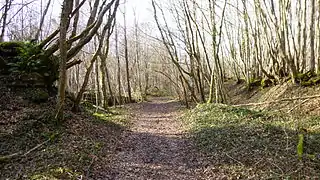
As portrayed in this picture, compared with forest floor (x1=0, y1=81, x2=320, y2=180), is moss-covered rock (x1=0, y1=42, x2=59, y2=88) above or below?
above

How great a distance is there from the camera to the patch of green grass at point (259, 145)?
232 inches

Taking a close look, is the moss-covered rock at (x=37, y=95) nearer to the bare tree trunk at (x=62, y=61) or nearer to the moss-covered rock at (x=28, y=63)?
the moss-covered rock at (x=28, y=63)

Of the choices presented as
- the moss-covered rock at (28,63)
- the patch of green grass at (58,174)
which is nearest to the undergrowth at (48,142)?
the patch of green grass at (58,174)

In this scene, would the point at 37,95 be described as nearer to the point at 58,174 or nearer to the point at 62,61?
the point at 62,61

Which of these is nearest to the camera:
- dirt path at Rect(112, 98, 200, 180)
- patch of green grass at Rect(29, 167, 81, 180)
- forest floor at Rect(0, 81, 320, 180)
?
patch of green grass at Rect(29, 167, 81, 180)

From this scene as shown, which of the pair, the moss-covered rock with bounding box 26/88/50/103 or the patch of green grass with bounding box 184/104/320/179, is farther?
the moss-covered rock with bounding box 26/88/50/103

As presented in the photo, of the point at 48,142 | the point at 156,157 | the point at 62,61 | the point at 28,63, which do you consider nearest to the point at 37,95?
the point at 28,63

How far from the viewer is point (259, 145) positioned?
23.9ft

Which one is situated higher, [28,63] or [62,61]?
[28,63]

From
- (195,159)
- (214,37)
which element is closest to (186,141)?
(195,159)

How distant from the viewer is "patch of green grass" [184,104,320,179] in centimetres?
590

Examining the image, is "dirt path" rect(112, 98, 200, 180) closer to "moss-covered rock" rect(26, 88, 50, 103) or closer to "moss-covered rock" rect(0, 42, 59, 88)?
"moss-covered rock" rect(26, 88, 50, 103)

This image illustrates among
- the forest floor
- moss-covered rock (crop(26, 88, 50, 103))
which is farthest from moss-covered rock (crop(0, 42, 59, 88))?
the forest floor

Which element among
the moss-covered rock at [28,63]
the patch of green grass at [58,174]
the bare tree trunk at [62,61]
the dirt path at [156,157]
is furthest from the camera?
the moss-covered rock at [28,63]
